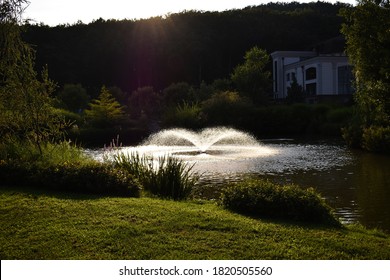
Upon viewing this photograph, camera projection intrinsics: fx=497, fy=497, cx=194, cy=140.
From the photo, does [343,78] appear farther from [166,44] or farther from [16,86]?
[16,86]

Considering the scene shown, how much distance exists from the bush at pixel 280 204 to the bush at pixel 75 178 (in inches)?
96.7

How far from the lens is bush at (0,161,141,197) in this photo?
10188mm

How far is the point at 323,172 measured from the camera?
16844 mm

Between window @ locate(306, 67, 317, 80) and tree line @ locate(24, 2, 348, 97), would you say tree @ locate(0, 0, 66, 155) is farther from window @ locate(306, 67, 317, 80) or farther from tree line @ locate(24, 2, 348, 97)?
tree line @ locate(24, 2, 348, 97)

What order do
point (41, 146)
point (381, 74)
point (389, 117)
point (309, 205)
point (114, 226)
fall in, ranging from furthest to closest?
point (389, 117), point (381, 74), point (41, 146), point (309, 205), point (114, 226)

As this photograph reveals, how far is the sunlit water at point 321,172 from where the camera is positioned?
36.3 feet

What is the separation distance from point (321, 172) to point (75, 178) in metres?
9.40

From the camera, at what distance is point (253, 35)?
252 ft

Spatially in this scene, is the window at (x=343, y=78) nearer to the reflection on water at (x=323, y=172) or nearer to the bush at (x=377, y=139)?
the reflection on water at (x=323, y=172)

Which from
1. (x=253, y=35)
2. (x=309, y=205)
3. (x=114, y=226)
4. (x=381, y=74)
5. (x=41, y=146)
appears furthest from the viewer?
(x=253, y=35)

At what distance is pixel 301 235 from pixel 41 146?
8907 millimetres

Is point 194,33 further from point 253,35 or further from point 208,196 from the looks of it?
point 208,196

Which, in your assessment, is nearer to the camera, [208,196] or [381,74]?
[208,196]
